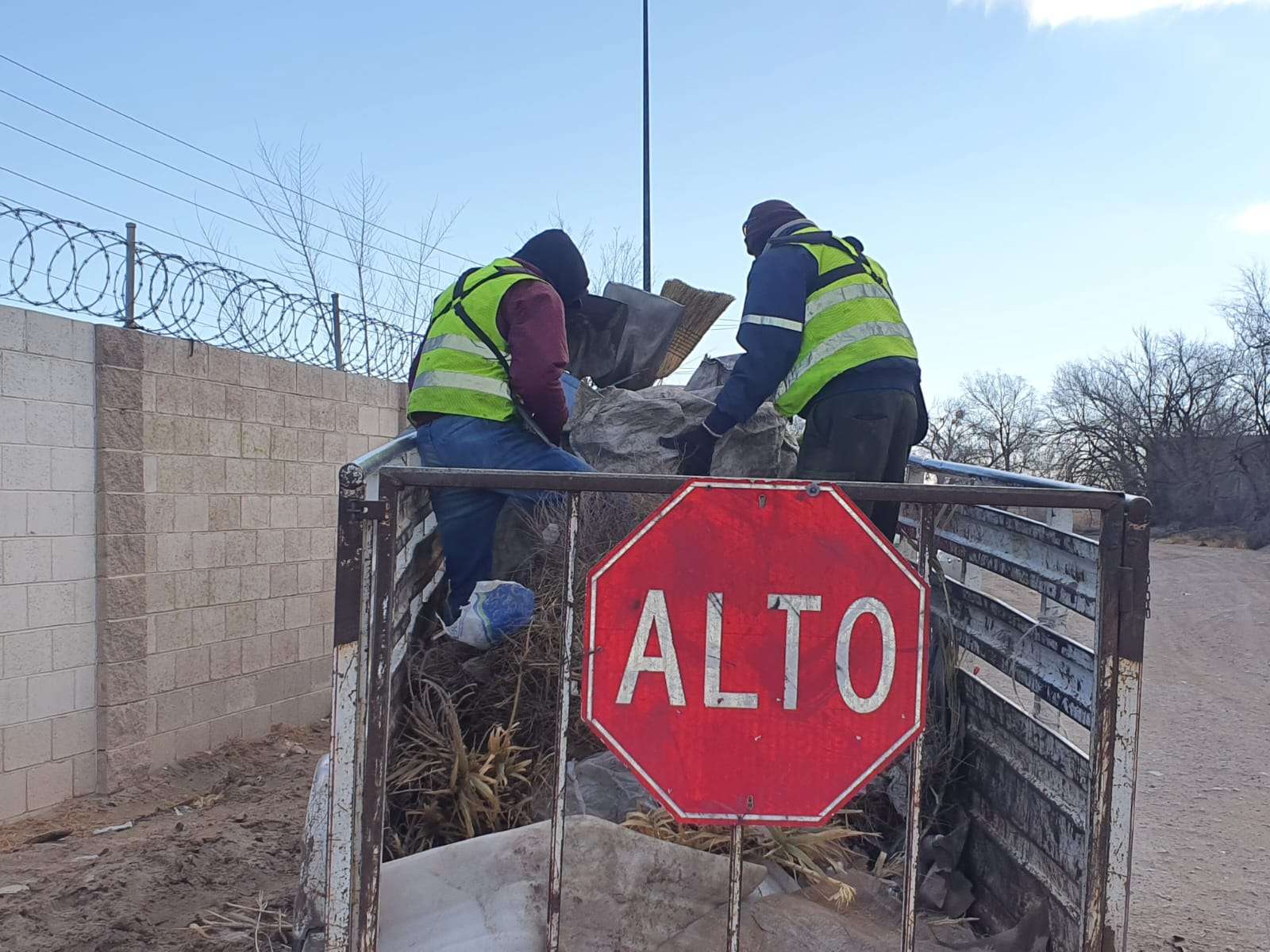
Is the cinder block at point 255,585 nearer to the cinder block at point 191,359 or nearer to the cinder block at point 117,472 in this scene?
the cinder block at point 117,472

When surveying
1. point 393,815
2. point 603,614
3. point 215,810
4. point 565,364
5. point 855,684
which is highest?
point 565,364

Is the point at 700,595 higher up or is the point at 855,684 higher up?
the point at 700,595

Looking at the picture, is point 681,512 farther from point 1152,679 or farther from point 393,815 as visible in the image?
point 1152,679

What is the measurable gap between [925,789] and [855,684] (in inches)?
48.6

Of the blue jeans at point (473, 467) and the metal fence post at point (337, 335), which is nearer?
the blue jeans at point (473, 467)

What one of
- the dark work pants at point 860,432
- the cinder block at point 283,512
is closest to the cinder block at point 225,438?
the cinder block at point 283,512

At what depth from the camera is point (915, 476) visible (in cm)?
438

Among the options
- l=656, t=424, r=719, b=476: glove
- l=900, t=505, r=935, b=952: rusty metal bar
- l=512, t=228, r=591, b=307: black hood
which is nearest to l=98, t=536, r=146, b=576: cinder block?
l=512, t=228, r=591, b=307: black hood

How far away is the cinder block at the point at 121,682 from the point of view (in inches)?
224

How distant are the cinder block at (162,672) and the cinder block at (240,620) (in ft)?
1.74

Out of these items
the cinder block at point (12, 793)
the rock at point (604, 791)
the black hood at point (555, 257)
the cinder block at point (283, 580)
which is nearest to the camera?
the rock at point (604, 791)

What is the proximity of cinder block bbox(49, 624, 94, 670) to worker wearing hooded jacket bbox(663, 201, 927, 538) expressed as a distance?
3.82m

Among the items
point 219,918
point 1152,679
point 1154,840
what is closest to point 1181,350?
point 1152,679

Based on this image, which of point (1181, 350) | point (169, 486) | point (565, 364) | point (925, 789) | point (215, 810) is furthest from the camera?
point (1181, 350)
